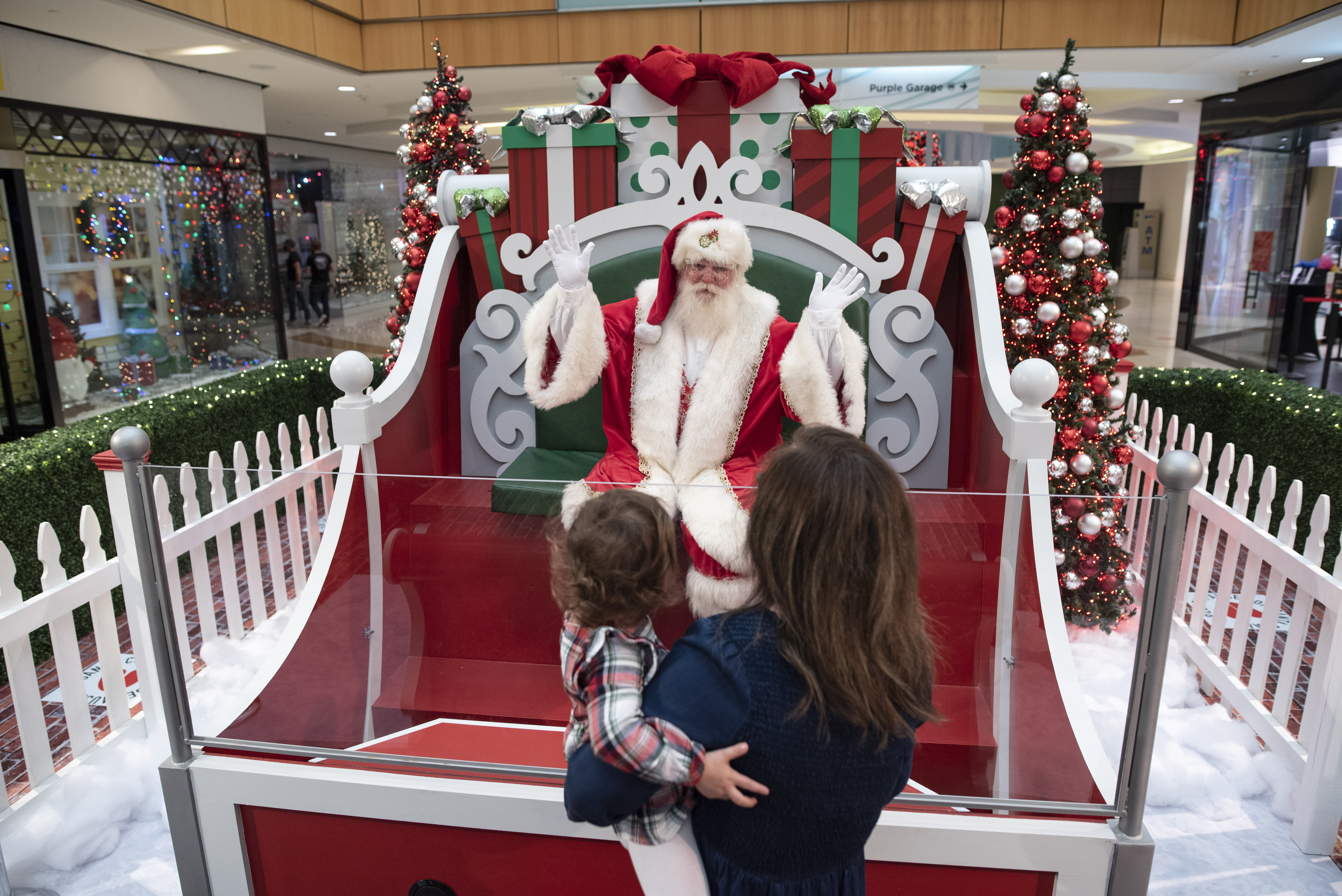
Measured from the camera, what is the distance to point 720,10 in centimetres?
658

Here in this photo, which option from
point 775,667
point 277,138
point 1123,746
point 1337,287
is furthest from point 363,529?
point 277,138

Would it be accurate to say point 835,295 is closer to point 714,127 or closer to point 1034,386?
point 1034,386

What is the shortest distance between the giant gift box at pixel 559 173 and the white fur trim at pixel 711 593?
5.10 feet

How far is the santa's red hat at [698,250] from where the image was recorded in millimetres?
2230

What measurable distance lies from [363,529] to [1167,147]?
46.0 feet

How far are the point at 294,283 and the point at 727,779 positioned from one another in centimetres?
1148

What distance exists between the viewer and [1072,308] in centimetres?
329

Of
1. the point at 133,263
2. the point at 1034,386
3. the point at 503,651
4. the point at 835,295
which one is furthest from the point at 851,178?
the point at 133,263

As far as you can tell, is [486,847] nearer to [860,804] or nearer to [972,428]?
[860,804]

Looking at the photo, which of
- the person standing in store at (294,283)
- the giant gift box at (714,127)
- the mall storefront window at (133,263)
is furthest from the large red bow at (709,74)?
the person standing in store at (294,283)

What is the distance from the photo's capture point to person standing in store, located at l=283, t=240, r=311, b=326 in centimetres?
1091

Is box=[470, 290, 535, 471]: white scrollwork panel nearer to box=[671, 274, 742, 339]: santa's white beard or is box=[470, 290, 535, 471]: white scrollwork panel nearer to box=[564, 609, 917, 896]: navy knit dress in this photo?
box=[671, 274, 742, 339]: santa's white beard

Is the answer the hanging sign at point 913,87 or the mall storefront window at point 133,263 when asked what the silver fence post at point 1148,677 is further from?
the mall storefront window at point 133,263

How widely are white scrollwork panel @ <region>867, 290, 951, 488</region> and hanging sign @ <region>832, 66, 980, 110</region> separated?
4.58 meters
